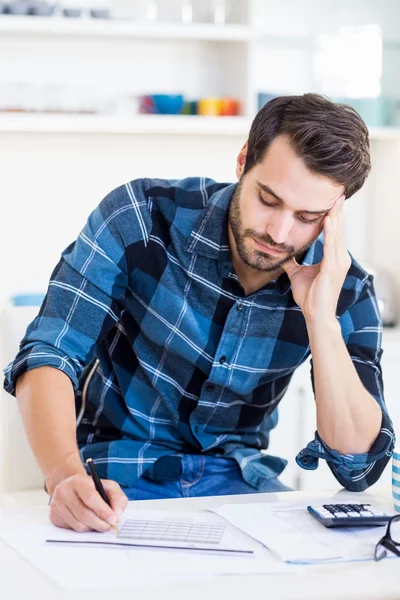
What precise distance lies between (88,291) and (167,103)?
163cm

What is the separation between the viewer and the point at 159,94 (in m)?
3.11

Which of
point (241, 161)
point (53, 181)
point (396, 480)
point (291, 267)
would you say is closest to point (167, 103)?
point (53, 181)

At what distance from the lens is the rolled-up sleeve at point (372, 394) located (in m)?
1.55

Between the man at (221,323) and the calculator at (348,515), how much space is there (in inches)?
9.4

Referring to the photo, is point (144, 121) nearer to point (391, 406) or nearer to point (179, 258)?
point (391, 406)

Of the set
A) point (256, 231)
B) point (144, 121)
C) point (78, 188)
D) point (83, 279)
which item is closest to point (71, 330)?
point (83, 279)

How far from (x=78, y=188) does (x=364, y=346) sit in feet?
6.16

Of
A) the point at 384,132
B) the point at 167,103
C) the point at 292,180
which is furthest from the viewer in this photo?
the point at 384,132

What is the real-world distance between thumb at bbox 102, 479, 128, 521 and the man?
0.23 meters

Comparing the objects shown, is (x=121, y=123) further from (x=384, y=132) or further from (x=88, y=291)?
(x=88, y=291)

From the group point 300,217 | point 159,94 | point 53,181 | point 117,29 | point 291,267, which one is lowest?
point 53,181

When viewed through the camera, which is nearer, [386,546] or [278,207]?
[386,546]

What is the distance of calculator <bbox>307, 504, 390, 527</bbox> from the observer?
1.25m

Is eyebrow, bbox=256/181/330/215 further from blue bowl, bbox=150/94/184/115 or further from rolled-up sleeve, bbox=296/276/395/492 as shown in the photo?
blue bowl, bbox=150/94/184/115
